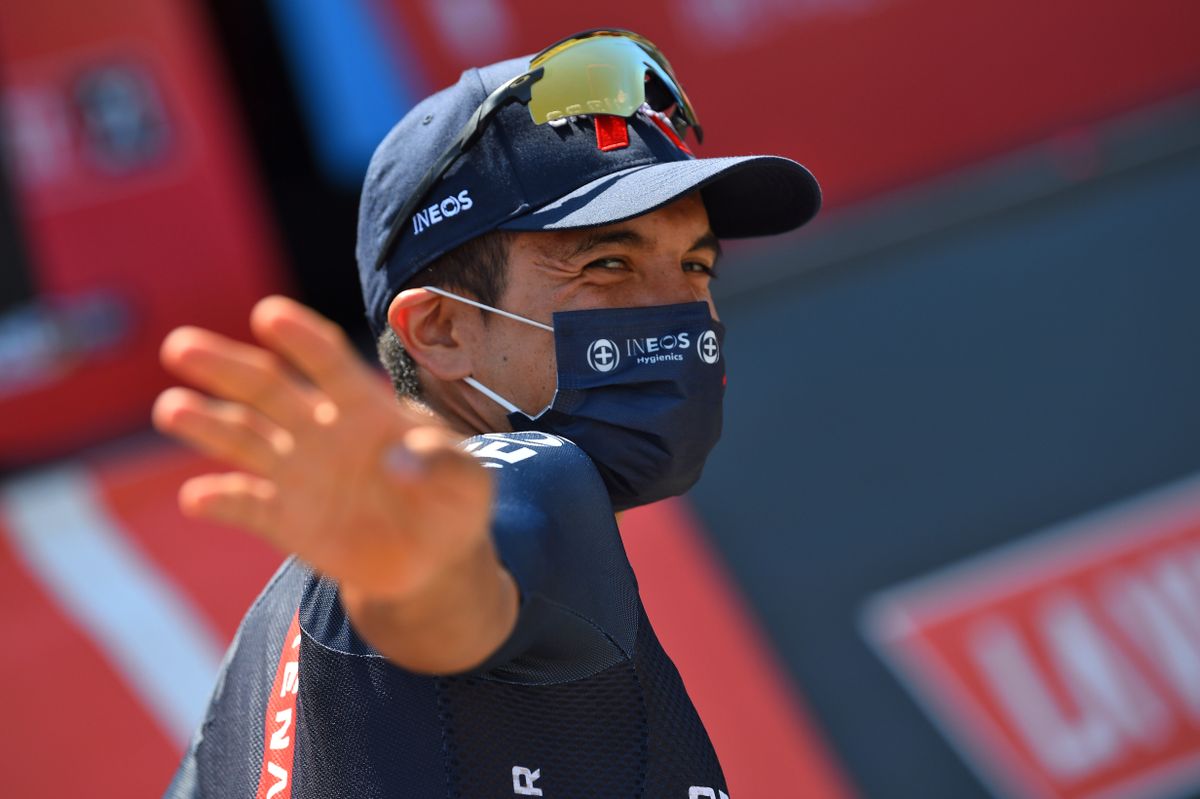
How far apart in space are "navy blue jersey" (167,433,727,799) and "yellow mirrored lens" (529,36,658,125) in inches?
18.8

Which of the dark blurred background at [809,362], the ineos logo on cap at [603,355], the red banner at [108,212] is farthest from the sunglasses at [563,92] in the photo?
the red banner at [108,212]

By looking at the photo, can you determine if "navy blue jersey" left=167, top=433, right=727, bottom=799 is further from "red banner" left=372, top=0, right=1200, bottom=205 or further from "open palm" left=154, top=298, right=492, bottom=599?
"red banner" left=372, top=0, right=1200, bottom=205

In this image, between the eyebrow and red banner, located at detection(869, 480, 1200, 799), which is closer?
the eyebrow

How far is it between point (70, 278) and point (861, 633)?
2.60m

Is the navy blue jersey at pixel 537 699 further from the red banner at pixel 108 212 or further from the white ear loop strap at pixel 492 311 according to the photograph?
the red banner at pixel 108 212

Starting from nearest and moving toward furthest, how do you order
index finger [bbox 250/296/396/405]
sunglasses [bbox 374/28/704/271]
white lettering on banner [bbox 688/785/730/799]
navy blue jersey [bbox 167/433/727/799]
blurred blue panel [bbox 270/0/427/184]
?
index finger [bbox 250/296/396/405]
navy blue jersey [bbox 167/433/727/799]
white lettering on banner [bbox 688/785/730/799]
sunglasses [bbox 374/28/704/271]
blurred blue panel [bbox 270/0/427/184]

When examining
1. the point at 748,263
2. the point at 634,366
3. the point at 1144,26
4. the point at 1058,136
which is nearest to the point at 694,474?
the point at 634,366

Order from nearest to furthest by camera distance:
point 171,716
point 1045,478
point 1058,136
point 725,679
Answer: point 171,716, point 725,679, point 1045,478, point 1058,136

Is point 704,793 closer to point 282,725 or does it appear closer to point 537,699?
point 537,699

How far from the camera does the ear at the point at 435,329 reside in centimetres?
159

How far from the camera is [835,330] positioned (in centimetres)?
454

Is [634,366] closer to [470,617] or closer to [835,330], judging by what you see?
[470,617]

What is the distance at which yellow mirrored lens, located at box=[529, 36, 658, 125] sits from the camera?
159cm

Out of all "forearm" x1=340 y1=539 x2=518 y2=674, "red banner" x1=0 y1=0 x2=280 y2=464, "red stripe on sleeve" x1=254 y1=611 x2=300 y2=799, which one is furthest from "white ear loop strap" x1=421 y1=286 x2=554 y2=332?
"red banner" x1=0 y1=0 x2=280 y2=464
